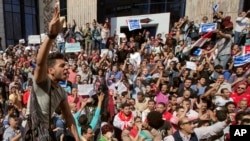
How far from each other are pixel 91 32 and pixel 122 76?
5.16m

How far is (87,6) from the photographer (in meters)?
14.3

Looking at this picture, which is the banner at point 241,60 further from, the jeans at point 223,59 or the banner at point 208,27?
the banner at point 208,27

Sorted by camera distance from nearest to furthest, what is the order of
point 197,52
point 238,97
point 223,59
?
point 238,97, point 223,59, point 197,52

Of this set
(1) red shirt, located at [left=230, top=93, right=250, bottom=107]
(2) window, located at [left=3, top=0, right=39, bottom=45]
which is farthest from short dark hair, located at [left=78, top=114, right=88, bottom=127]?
(2) window, located at [left=3, top=0, right=39, bottom=45]

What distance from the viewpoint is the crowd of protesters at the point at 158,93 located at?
14.2 feet

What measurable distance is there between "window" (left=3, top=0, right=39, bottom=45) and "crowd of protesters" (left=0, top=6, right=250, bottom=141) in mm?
12134

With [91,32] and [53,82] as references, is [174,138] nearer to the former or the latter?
[53,82]

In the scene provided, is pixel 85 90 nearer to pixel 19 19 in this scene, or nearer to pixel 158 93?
pixel 158 93

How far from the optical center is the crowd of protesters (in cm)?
434

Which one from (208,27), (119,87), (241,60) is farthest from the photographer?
(208,27)

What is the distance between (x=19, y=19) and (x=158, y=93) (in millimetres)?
19688

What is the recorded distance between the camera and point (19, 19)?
23562 millimetres

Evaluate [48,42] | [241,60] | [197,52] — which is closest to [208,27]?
[197,52]

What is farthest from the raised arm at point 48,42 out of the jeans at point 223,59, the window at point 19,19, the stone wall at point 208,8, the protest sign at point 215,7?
the window at point 19,19
